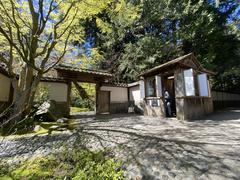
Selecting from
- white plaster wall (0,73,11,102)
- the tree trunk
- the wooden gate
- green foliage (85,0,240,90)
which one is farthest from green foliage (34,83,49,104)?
green foliage (85,0,240,90)

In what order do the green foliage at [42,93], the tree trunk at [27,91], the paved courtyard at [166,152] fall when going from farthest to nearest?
the green foliage at [42,93], the tree trunk at [27,91], the paved courtyard at [166,152]

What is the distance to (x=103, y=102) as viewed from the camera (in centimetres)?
1205

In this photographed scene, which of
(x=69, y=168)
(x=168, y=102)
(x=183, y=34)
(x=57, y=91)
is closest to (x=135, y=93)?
(x=168, y=102)

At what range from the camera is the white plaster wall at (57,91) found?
9930mm

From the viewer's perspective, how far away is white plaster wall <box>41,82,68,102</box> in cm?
993

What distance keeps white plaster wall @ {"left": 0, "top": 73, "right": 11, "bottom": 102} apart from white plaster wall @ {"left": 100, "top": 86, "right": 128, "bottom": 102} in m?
6.23

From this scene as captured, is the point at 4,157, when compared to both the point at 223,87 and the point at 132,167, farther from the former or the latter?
the point at 223,87

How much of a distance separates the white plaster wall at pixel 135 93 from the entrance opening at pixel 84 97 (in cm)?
366

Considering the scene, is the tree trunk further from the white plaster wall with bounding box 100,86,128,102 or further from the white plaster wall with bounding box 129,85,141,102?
the white plaster wall with bounding box 129,85,141,102

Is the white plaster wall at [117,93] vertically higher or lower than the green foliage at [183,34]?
lower

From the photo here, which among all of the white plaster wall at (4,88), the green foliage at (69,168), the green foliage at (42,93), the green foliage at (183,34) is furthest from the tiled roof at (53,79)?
the green foliage at (69,168)

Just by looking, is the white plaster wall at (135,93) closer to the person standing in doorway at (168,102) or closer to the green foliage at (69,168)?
the person standing in doorway at (168,102)

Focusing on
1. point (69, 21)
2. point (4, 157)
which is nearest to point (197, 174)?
point (4, 157)

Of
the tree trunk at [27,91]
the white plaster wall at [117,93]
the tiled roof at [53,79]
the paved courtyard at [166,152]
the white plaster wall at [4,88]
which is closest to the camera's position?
the paved courtyard at [166,152]
